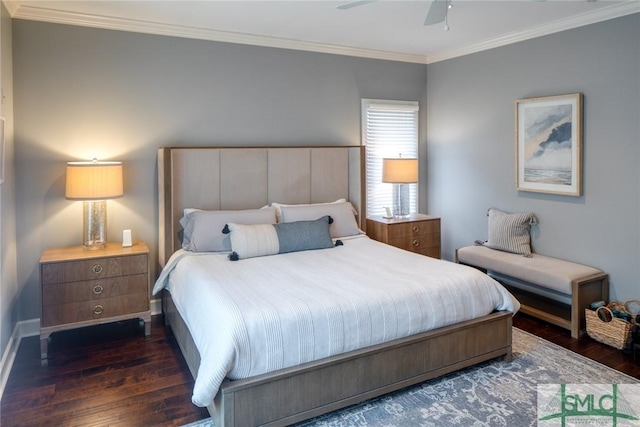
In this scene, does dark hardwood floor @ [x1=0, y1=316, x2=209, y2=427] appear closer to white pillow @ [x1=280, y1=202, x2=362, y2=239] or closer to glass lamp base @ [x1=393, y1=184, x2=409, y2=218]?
white pillow @ [x1=280, y1=202, x2=362, y2=239]

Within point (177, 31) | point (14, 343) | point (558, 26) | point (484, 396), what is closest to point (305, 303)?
point (484, 396)

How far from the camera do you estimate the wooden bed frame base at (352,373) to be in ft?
7.39

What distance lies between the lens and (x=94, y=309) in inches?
138

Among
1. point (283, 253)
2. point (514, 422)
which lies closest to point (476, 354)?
point (514, 422)

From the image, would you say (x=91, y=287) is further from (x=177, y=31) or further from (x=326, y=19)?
(x=326, y=19)

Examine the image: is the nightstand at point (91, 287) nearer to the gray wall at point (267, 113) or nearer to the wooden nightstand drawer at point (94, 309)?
the wooden nightstand drawer at point (94, 309)

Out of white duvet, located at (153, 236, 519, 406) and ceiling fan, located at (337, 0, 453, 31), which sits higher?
ceiling fan, located at (337, 0, 453, 31)

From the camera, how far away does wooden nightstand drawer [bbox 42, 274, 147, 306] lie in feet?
11.1

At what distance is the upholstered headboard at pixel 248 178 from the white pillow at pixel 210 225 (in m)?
0.18

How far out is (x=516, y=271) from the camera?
407 cm

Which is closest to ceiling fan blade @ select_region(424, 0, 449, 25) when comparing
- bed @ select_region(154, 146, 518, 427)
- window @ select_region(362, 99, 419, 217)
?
bed @ select_region(154, 146, 518, 427)

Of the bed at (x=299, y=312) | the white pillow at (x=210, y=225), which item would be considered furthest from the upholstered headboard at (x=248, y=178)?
the white pillow at (x=210, y=225)

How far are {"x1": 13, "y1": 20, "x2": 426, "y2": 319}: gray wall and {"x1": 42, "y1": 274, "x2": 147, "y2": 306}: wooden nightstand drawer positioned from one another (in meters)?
0.53

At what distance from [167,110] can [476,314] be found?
10.2 feet
